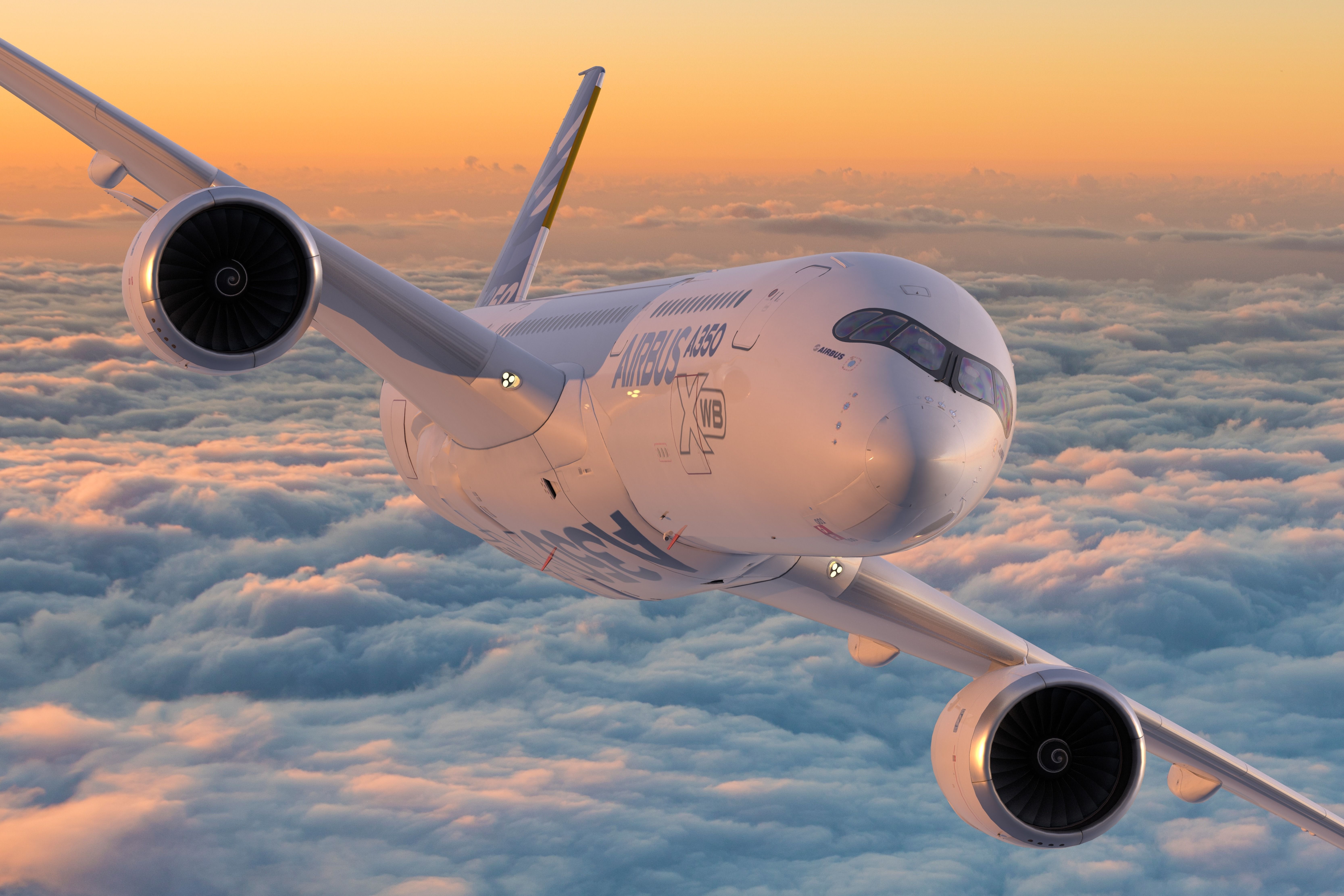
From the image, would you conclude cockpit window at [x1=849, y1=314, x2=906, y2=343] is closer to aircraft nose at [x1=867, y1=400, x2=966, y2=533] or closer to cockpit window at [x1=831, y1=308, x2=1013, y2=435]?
cockpit window at [x1=831, y1=308, x2=1013, y2=435]

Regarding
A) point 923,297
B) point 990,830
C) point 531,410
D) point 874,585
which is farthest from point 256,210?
point 990,830

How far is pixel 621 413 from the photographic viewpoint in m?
17.5

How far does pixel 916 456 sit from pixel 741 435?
8.70 feet

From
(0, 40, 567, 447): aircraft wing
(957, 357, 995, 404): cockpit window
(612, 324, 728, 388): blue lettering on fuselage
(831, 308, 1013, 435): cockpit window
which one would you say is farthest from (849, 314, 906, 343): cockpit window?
(0, 40, 567, 447): aircraft wing

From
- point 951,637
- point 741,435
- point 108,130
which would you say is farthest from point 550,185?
point 741,435

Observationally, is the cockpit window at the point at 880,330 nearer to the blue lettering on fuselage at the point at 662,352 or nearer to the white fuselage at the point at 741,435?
the white fuselage at the point at 741,435

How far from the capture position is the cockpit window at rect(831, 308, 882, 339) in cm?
1426

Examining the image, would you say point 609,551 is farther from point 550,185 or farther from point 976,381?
point 550,185

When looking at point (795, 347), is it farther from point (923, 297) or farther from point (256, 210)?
point (256, 210)

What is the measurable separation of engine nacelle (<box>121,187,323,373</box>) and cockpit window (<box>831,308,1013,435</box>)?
24.7 feet

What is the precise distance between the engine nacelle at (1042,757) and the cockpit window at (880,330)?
31.8 ft

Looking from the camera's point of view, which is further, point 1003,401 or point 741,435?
point 741,435

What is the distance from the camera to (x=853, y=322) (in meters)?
14.3

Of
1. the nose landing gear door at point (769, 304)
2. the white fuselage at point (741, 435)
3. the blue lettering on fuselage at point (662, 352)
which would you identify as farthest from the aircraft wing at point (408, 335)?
the nose landing gear door at point (769, 304)
